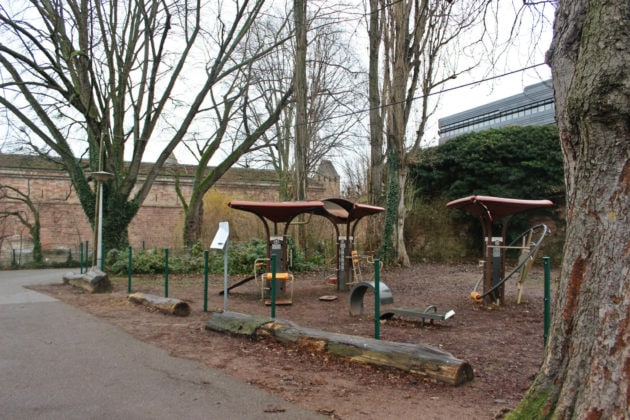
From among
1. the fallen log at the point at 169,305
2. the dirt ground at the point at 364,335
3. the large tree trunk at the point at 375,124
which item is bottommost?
the dirt ground at the point at 364,335

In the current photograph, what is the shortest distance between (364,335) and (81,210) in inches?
1127

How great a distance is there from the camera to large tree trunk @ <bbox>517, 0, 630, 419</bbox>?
2.96 meters

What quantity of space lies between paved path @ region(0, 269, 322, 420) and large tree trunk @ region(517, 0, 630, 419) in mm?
1986

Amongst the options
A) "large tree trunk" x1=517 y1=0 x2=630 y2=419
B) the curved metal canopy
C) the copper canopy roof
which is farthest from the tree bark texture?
"large tree trunk" x1=517 y1=0 x2=630 y2=419

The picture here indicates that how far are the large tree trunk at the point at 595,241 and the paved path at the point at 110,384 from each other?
78.2 inches

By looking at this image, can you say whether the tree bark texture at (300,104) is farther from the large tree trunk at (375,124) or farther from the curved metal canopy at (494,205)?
the curved metal canopy at (494,205)

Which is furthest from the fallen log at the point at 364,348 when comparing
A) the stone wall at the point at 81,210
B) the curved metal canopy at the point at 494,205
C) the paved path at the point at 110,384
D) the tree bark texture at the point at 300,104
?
the stone wall at the point at 81,210

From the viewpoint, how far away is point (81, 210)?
31.4 metres

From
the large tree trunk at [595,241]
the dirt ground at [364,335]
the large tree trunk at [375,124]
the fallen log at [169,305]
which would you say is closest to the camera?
the large tree trunk at [595,241]

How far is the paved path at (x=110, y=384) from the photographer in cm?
421

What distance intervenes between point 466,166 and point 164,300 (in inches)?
600

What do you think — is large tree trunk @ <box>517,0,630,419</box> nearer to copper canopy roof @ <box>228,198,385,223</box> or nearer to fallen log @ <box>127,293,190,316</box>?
fallen log @ <box>127,293,190,316</box>

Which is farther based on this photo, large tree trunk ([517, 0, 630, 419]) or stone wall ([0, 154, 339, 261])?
stone wall ([0, 154, 339, 261])

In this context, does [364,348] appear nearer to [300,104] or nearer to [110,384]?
[110,384]
